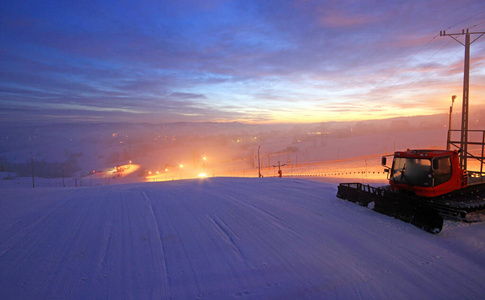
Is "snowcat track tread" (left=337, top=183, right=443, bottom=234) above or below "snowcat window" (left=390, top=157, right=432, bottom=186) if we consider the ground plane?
below

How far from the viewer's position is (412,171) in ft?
25.1

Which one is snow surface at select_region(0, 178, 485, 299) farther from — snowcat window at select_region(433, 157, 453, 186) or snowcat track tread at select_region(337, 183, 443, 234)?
snowcat window at select_region(433, 157, 453, 186)

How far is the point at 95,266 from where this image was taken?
4.67m

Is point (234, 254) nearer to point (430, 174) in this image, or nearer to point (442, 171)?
point (430, 174)

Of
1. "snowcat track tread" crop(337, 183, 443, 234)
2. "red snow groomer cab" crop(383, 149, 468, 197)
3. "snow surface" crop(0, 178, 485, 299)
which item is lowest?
"snow surface" crop(0, 178, 485, 299)

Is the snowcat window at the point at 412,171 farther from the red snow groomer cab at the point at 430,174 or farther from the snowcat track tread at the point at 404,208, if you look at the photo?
the snowcat track tread at the point at 404,208

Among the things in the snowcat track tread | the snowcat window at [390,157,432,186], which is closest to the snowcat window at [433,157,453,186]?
the snowcat window at [390,157,432,186]

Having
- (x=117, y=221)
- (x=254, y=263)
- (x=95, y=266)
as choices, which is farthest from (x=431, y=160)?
(x=117, y=221)

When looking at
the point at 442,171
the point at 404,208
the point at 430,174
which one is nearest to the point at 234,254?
the point at 404,208

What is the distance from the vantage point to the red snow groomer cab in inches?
282

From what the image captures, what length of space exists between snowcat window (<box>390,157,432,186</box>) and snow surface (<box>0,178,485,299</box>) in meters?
1.39

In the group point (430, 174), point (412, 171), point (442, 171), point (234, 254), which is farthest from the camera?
point (412, 171)

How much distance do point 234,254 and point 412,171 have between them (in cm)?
627

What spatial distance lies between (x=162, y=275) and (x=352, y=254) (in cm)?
376
